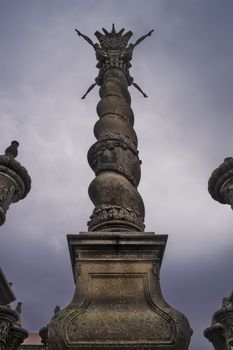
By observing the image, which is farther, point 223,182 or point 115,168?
point 223,182

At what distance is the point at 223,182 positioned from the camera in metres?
9.09

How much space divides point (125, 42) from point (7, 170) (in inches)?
183

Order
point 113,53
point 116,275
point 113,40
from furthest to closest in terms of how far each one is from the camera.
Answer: point 113,40 → point 113,53 → point 116,275

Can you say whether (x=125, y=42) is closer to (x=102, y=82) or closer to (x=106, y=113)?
(x=102, y=82)

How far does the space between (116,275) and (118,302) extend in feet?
1.19

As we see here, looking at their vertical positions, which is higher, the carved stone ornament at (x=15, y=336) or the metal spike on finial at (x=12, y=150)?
the metal spike on finial at (x=12, y=150)

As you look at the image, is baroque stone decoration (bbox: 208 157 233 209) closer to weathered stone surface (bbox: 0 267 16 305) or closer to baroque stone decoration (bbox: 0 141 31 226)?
baroque stone decoration (bbox: 0 141 31 226)

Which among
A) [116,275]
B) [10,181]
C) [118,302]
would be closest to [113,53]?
[10,181]

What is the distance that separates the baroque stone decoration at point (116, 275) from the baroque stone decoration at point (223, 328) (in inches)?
228

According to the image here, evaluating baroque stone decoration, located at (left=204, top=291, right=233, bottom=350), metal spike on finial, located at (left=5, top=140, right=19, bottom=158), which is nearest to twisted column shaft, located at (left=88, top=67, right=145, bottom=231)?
metal spike on finial, located at (left=5, top=140, right=19, bottom=158)

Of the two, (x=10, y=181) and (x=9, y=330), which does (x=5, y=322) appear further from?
(x=10, y=181)

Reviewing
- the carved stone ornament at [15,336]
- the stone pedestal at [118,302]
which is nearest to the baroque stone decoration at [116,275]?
the stone pedestal at [118,302]

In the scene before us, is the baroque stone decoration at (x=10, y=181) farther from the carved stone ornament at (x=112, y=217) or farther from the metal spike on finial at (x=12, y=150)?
the carved stone ornament at (x=112, y=217)

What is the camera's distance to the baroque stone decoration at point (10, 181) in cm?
883
